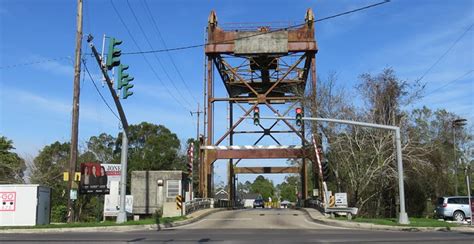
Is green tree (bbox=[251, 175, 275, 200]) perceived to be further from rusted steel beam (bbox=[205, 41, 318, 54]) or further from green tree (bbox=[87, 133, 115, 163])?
rusted steel beam (bbox=[205, 41, 318, 54])

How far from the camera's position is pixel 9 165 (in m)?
51.4

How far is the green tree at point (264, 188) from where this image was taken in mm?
162250

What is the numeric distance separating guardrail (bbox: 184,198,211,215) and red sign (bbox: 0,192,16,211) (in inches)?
414

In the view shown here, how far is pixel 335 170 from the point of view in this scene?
36156 millimetres

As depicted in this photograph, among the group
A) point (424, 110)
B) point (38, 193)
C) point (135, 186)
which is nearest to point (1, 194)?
point (38, 193)

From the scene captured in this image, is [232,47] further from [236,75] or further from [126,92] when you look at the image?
[126,92]

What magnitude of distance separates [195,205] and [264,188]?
132 metres

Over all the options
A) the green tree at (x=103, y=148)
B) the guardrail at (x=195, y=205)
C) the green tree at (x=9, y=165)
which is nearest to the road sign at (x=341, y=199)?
the guardrail at (x=195, y=205)

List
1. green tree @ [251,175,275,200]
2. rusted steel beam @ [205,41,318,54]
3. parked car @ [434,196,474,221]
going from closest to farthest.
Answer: parked car @ [434,196,474,221] < rusted steel beam @ [205,41,318,54] < green tree @ [251,175,275,200]

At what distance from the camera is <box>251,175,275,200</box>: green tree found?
162 meters

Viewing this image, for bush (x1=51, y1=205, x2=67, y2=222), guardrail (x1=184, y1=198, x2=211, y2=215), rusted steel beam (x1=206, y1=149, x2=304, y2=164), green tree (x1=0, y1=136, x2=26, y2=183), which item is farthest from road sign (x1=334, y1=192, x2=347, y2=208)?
green tree (x1=0, y1=136, x2=26, y2=183)

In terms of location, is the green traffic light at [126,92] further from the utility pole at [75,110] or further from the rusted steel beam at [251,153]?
the rusted steel beam at [251,153]

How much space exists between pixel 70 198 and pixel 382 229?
15.4 metres

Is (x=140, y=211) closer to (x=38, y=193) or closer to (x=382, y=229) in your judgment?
(x=38, y=193)
